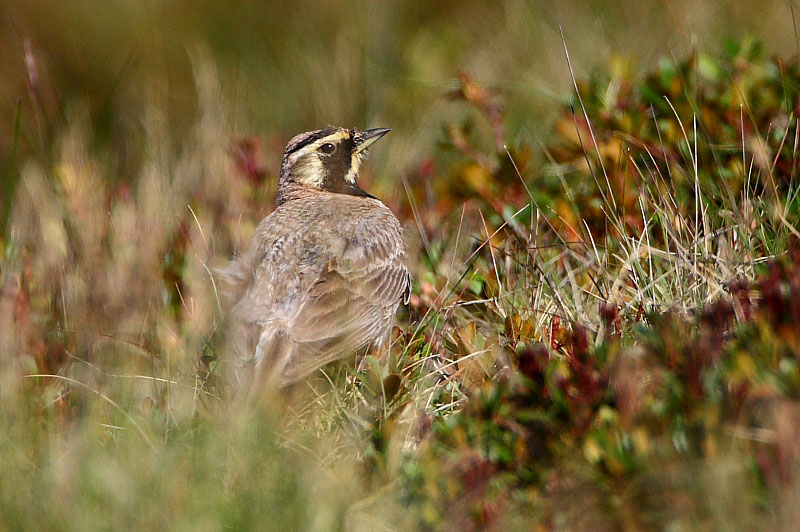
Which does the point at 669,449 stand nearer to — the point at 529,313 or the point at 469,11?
the point at 529,313

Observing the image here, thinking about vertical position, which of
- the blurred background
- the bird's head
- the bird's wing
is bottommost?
the bird's wing

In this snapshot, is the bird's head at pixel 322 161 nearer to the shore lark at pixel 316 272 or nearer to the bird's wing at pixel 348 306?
the shore lark at pixel 316 272

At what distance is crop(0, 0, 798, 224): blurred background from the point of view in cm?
808

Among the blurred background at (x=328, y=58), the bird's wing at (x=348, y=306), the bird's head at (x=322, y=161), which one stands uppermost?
the blurred background at (x=328, y=58)

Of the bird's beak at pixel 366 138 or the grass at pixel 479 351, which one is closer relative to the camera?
the grass at pixel 479 351

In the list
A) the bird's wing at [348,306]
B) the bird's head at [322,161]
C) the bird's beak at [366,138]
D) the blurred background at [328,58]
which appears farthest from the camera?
the blurred background at [328,58]

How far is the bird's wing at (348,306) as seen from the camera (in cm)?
487

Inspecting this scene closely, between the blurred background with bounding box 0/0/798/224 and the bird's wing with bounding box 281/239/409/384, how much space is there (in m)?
1.30

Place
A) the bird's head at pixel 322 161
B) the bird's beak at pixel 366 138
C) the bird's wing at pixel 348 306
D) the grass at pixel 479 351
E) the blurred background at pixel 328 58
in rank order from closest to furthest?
the grass at pixel 479 351, the bird's wing at pixel 348 306, the bird's head at pixel 322 161, the bird's beak at pixel 366 138, the blurred background at pixel 328 58

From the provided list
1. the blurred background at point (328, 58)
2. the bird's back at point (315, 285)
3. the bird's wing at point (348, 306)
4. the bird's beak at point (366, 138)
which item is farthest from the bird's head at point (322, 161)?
the blurred background at point (328, 58)

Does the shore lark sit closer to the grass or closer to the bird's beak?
the bird's beak

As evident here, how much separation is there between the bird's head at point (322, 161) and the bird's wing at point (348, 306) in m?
0.70

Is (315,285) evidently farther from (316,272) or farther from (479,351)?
(479,351)

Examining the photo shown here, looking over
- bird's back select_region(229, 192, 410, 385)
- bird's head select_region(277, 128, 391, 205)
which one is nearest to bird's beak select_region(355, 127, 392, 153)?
bird's head select_region(277, 128, 391, 205)
